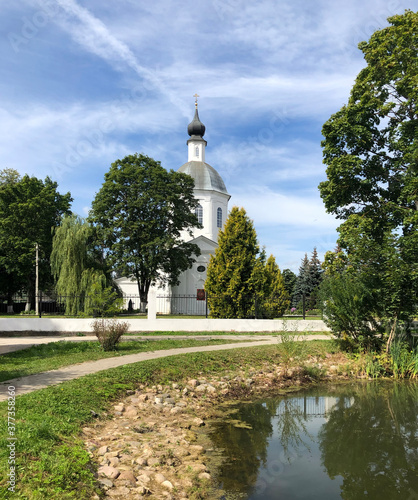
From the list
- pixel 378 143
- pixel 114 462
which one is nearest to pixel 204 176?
pixel 378 143

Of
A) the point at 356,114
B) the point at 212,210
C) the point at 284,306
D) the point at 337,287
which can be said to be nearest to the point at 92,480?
the point at 337,287

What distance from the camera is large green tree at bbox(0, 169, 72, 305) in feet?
128

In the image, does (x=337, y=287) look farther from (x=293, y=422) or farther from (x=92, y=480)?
(x=92, y=480)

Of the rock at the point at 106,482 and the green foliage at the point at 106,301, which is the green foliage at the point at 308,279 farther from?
the rock at the point at 106,482

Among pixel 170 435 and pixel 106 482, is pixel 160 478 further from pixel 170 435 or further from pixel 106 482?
pixel 170 435

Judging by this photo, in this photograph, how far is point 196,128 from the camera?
47.4m

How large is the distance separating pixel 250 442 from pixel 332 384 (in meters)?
4.85

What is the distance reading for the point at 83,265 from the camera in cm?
3045

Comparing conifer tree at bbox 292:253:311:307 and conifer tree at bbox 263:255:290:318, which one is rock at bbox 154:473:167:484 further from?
conifer tree at bbox 292:253:311:307

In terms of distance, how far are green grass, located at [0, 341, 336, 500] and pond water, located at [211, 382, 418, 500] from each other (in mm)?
1650

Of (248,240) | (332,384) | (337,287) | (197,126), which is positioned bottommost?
(332,384)

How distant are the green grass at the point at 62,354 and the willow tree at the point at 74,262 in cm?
1500

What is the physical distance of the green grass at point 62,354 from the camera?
30.9 feet

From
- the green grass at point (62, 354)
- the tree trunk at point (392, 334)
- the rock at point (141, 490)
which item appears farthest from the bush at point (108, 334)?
the rock at point (141, 490)
